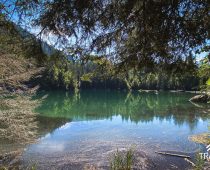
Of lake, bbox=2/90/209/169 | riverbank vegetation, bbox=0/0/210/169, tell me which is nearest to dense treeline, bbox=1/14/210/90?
riverbank vegetation, bbox=0/0/210/169

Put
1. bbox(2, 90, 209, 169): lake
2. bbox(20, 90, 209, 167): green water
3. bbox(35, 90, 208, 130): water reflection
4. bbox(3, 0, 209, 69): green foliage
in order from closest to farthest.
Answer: bbox(3, 0, 209, 69): green foliage, bbox(2, 90, 209, 169): lake, bbox(20, 90, 209, 167): green water, bbox(35, 90, 208, 130): water reflection

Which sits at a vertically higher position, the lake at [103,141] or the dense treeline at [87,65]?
the dense treeline at [87,65]

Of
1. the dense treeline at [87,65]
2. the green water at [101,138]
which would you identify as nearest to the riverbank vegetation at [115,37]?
the dense treeline at [87,65]

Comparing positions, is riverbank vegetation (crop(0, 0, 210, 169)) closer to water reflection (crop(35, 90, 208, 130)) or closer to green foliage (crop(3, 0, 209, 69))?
green foliage (crop(3, 0, 209, 69))

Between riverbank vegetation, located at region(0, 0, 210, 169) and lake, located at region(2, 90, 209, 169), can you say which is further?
lake, located at region(2, 90, 209, 169)

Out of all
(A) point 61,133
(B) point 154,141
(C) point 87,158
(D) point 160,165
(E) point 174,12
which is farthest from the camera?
(A) point 61,133

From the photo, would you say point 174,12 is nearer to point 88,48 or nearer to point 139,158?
point 88,48

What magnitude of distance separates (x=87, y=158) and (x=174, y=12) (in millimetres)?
13461

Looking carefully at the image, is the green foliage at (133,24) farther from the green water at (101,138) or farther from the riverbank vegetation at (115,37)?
the green water at (101,138)

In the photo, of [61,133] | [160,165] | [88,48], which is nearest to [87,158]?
[160,165]

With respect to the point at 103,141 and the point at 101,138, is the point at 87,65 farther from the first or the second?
the point at 101,138

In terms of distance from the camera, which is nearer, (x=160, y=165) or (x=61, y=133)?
(x=160, y=165)

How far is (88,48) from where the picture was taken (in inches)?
165

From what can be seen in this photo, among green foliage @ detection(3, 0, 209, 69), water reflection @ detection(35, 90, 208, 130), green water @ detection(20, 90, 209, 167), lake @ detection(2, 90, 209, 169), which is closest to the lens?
green foliage @ detection(3, 0, 209, 69)
